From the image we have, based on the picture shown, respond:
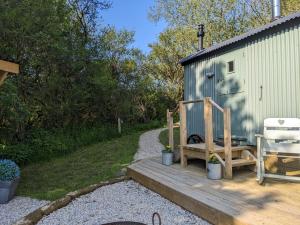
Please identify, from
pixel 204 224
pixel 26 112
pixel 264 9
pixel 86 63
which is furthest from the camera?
pixel 264 9

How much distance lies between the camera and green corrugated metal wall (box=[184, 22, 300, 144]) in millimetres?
4922

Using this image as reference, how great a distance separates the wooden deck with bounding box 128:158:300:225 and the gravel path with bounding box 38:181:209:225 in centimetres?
14

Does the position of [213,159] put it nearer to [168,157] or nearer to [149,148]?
[168,157]

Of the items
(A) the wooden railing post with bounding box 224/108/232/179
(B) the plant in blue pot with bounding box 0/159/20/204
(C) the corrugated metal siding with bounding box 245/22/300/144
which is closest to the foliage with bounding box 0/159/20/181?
(B) the plant in blue pot with bounding box 0/159/20/204

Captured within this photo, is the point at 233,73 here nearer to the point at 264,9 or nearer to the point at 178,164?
the point at 178,164

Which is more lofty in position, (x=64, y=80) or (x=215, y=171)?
(x=64, y=80)

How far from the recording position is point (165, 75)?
17.6 meters

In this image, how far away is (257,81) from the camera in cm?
554

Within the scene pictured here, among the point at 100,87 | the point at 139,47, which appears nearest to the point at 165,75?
the point at 139,47

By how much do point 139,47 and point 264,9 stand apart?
724 centimetres

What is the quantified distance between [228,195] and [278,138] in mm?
1176

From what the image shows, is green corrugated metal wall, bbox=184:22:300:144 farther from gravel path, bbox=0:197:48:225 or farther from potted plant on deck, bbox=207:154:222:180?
gravel path, bbox=0:197:48:225

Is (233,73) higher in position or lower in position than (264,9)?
lower

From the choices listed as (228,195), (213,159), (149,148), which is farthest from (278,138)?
(149,148)
